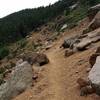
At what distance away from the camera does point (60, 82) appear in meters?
15.0

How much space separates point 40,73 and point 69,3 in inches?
3056


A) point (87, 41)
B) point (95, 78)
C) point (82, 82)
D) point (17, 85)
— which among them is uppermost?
point (95, 78)

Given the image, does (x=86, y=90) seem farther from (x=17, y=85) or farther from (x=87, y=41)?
(x=87, y=41)

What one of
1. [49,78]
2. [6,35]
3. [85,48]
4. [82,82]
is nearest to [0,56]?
[6,35]

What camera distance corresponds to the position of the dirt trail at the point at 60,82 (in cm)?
1305

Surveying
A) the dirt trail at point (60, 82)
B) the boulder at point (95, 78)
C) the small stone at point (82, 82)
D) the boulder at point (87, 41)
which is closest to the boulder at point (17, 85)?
the dirt trail at point (60, 82)

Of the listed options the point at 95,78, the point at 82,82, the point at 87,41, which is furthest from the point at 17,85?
the point at 87,41

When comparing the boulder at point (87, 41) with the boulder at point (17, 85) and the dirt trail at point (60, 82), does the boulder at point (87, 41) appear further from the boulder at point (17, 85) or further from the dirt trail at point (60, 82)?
the boulder at point (17, 85)

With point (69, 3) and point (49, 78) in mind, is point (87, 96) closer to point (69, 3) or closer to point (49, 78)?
point (49, 78)

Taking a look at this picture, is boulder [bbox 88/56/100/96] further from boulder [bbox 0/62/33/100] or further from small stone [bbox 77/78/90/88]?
boulder [bbox 0/62/33/100]

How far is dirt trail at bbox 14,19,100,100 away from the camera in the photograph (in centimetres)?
1305

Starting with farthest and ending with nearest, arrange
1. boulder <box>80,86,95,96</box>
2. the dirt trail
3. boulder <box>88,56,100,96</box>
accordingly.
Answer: the dirt trail, boulder <box>80,86,95,96</box>, boulder <box>88,56,100,96</box>

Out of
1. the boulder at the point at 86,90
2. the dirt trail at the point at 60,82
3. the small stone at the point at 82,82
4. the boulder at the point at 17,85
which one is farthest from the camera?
the boulder at the point at 17,85

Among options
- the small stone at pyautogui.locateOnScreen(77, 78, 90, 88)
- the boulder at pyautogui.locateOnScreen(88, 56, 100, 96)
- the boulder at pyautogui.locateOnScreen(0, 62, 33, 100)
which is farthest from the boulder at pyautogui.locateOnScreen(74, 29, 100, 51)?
the boulder at pyautogui.locateOnScreen(88, 56, 100, 96)
